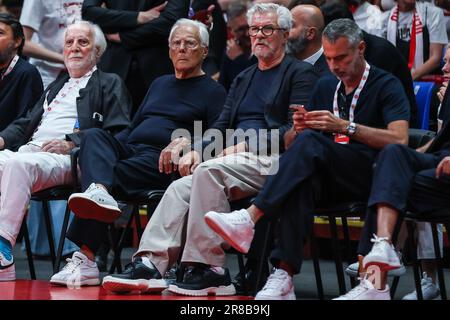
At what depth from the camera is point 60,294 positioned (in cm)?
461

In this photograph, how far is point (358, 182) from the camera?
445 cm

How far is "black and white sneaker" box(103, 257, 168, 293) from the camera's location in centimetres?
456

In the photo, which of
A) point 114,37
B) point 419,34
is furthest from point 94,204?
point 419,34

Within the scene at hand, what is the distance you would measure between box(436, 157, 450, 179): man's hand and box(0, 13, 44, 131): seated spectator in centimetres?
279

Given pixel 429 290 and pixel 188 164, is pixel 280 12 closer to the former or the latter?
pixel 188 164

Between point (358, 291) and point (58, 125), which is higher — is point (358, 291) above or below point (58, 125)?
below

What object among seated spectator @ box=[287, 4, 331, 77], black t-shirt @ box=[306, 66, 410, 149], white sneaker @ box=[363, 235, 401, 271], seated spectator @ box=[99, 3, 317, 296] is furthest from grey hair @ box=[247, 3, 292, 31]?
white sneaker @ box=[363, 235, 401, 271]

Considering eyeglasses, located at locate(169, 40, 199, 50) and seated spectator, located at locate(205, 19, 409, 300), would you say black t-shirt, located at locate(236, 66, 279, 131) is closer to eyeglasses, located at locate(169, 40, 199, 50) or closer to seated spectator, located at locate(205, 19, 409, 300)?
seated spectator, located at locate(205, 19, 409, 300)

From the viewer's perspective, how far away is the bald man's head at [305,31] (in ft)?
18.7

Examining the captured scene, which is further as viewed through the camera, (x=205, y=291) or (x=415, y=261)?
(x=415, y=261)

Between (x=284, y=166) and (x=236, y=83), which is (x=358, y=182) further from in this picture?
(x=236, y=83)

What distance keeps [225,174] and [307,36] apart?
4.39ft

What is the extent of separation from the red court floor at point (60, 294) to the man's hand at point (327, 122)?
2.67 feet

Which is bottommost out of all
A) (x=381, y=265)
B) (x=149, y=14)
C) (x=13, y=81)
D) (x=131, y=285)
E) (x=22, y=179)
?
(x=131, y=285)
